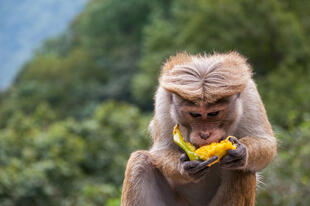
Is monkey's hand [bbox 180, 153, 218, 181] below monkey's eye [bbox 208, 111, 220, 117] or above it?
below

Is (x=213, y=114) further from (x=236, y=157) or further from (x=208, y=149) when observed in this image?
(x=236, y=157)

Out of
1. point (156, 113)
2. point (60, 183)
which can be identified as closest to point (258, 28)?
point (60, 183)

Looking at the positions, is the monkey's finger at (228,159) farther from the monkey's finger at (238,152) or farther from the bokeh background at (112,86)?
the bokeh background at (112,86)

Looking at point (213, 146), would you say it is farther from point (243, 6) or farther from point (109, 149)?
point (243, 6)

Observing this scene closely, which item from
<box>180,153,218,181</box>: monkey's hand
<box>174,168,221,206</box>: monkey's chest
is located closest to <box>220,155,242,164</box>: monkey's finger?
<box>180,153,218,181</box>: monkey's hand

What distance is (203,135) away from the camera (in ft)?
15.1

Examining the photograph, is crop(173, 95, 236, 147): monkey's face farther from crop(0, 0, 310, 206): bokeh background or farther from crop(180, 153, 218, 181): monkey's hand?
crop(0, 0, 310, 206): bokeh background

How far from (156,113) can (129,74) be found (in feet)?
174

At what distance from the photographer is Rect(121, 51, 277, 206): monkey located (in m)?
4.68

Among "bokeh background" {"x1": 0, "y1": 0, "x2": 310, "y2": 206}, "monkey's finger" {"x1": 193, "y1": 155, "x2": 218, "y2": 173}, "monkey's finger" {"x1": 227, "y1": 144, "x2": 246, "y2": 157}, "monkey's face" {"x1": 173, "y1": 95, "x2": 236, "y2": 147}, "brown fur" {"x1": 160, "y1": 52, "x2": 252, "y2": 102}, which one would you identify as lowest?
"monkey's finger" {"x1": 193, "y1": 155, "x2": 218, "y2": 173}

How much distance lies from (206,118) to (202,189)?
1.46 metres

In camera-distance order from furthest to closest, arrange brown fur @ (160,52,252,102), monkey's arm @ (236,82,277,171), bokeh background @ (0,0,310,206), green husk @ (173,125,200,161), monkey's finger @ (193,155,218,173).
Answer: bokeh background @ (0,0,310,206) < monkey's arm @ (236,82,277,171) < green husk @ (173,125,200,161) < brown fur @ (160,52,252,102) < monkey's finger @ (193,155,218,173)

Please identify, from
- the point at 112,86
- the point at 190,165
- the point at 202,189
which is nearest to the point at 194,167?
the point at 190,165

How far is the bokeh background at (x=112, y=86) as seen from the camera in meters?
12.4
